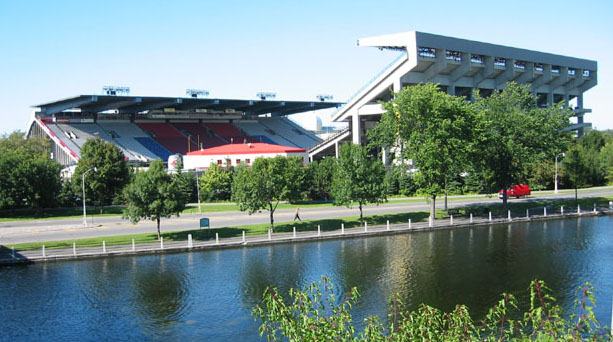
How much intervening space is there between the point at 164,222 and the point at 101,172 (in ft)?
43.4

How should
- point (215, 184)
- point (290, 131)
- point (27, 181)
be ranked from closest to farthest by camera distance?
point (27, 181) < point (215, 184) < point (290, 131)

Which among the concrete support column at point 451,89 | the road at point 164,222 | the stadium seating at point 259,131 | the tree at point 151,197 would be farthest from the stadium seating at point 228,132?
the tree at point 151,197

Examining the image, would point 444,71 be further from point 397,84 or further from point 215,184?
point 215,184

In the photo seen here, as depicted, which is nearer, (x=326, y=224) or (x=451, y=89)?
(x=326, y=224)

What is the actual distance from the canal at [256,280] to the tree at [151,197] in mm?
4359

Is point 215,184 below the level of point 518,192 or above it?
above

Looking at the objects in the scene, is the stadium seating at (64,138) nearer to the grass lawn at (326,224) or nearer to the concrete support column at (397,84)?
the grass lawn at (326,224)

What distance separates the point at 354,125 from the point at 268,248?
140 feet

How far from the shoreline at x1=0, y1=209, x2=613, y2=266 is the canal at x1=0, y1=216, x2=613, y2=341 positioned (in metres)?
0.89

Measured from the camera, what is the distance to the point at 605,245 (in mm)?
33312

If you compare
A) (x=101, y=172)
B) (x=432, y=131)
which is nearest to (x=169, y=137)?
(x=101, y=172)

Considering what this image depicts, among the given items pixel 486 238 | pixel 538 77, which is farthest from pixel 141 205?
pixel 538 77

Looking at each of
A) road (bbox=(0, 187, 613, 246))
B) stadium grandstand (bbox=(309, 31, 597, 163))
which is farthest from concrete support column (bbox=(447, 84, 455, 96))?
road (bbox=(0, 187, 613, 246))

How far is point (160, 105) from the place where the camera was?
89312 millimetres
